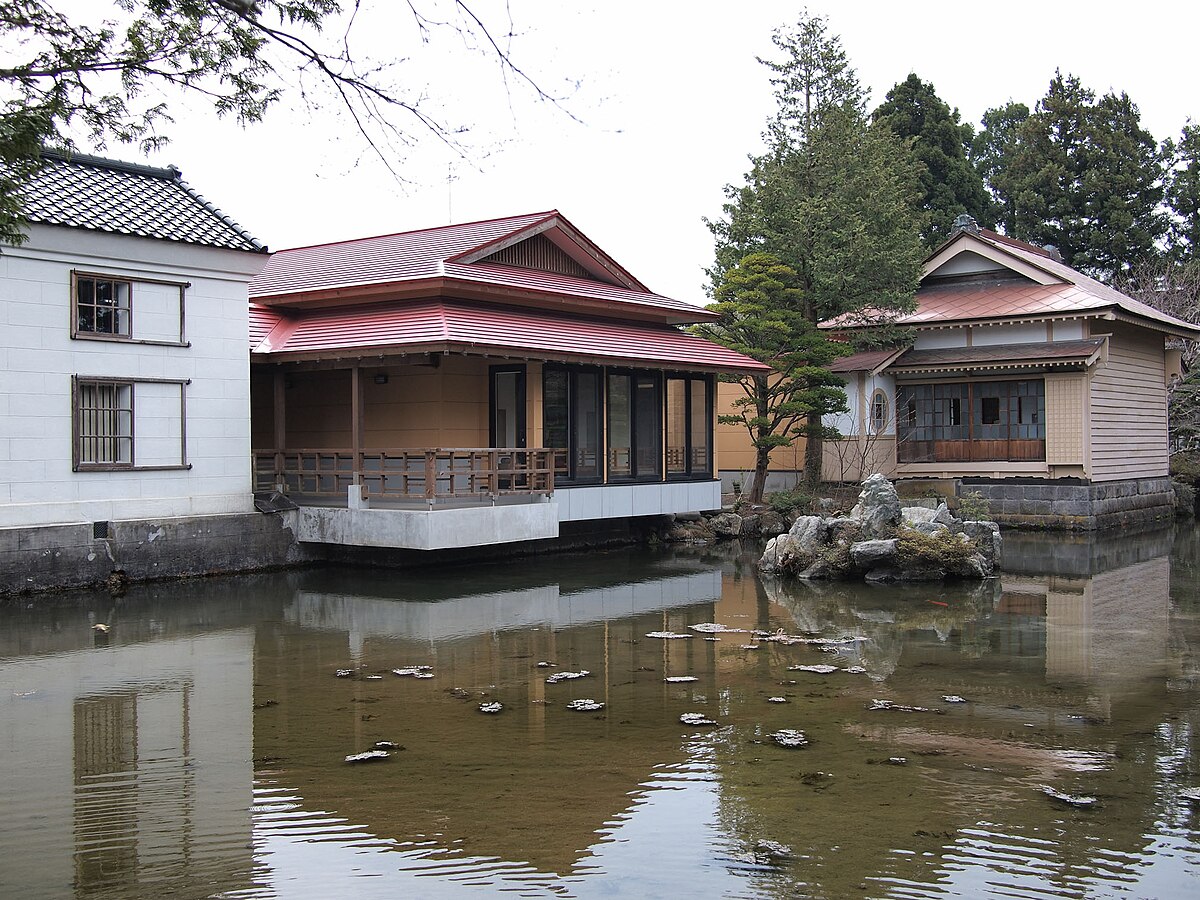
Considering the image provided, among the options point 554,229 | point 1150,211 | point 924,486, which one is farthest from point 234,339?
point 1150,211

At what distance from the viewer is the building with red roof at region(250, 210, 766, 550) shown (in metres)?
17.2

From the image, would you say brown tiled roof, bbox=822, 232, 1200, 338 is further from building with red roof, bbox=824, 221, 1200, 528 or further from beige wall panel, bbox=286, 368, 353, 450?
beige wall panel, bbox=286, 368, 353, 450

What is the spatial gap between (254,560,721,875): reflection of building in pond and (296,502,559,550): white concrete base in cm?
171

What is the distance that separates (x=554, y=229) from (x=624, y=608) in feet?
30.1

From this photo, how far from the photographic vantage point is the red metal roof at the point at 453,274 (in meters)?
18.4

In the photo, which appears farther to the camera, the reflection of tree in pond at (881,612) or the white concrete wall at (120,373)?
the white concrete wall at (120,373)

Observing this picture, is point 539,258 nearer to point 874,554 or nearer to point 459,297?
point 459,297

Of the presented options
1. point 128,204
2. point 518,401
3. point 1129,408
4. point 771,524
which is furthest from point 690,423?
point 1129,408

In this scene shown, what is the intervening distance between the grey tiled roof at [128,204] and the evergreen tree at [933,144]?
2880 centimetres

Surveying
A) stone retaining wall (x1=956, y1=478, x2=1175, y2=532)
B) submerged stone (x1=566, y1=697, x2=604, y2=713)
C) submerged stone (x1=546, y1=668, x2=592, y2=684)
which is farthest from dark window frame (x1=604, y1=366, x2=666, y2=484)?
submerged stone (x1=566, y1=697, x2=604, y2=713)

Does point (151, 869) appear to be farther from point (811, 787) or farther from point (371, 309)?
point (371, 309)

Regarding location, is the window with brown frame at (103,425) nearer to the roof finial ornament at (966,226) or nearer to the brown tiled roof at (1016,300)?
the brown tiled roof at (1016,300)

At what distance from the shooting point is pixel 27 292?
15023 mm

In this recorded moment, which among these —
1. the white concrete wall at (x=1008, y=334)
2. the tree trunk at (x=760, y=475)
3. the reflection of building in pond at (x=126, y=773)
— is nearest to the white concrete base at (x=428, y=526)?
the reflection of building in pond at (x=126, y=773)
